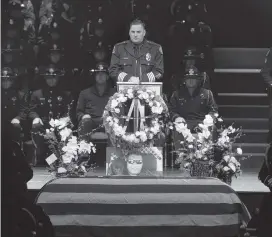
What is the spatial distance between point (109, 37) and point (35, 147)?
1.56 meters

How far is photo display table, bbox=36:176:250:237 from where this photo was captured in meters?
5.95

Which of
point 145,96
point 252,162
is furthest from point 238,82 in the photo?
point 145,96

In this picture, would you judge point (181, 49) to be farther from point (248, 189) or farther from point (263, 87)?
point (248, 189)

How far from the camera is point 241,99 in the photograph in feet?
26.1

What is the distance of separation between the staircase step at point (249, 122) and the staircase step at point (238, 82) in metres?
0.39

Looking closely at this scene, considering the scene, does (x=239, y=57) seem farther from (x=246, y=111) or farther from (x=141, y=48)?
→ (x=141, y=48)

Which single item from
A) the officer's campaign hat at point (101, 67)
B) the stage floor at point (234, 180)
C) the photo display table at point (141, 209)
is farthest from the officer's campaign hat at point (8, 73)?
the photo display table at point (141, 209)

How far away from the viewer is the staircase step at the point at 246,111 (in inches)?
308

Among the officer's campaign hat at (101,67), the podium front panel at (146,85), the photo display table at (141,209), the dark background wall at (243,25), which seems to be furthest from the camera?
the dark background wall at (243,25)

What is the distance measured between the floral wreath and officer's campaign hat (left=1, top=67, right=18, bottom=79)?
155cm

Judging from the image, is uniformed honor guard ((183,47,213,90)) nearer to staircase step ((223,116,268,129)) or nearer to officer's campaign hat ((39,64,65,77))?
staircase step ((223,116,268,129))

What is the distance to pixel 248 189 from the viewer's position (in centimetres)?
641

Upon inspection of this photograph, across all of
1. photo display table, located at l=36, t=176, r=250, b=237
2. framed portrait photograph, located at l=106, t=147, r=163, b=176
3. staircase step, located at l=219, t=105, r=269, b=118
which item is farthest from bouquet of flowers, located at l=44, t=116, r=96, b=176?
staircase step, located at l=219, t=105, r=269, b=118

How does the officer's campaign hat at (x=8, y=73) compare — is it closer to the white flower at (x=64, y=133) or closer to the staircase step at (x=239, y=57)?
the white flower at (x=64, y=133)
